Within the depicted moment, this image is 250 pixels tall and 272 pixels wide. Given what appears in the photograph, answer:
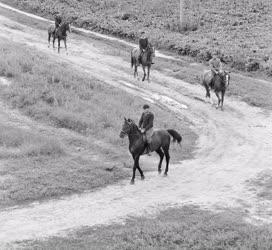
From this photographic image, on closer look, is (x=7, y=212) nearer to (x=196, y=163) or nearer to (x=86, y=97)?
(x=196, y=163)

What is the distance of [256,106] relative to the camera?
1282 inches

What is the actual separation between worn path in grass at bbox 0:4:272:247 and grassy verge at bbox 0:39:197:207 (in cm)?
89

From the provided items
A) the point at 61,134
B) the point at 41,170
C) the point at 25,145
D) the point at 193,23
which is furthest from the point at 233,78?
the point at 41,170

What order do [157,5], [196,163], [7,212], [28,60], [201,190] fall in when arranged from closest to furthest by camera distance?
[7,212] → [201,190] → [196,163] → [28,60] → [157,5]

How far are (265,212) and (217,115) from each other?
1302cm

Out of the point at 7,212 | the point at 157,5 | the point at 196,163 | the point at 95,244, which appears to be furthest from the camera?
the point at 157,5

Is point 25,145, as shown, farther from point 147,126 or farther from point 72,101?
point 72,101

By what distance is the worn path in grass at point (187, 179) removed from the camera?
1720 centimetres

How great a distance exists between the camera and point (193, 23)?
53.3m

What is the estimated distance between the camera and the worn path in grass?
17.2 meters

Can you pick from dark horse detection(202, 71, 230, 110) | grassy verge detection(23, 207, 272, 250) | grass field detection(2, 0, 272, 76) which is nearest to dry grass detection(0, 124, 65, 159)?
grassy verge detection(23, 207, 272, 250)

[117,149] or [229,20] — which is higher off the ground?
[229,20]

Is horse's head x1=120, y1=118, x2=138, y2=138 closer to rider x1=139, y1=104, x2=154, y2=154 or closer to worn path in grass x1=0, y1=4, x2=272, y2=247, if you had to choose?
rider x1=139, y1=104, x2=154, y2=154

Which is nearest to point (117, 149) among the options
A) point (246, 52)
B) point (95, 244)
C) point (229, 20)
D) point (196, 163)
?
point (196, 163)
